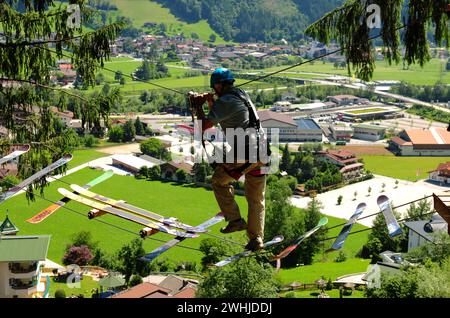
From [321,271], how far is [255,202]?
60.1ft

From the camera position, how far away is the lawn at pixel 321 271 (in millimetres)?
21766

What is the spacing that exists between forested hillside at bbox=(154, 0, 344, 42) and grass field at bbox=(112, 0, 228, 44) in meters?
1.35

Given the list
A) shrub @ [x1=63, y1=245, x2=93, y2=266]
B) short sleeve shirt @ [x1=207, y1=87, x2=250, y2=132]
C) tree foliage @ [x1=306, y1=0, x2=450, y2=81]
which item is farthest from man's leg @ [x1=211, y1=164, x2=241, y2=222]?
shrub @ [x1=63, y1=245, x2=93, y2=266]

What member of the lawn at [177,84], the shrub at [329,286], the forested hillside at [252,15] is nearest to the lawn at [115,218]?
the shrub at [329,286]

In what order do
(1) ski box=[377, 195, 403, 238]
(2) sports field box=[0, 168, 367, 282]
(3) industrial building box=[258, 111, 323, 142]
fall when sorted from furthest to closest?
(3) industrial building box=[258, 111, 323, 142]
(2) sports field box=[0, 168, 367, 282]
(1) ski box=[377, 195, 403, 238]

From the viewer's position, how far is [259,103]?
67.1 m

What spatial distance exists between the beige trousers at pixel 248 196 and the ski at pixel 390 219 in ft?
2.88

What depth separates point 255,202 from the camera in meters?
5.20

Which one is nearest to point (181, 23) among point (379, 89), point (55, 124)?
point (379, 89)

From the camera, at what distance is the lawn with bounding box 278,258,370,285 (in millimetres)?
21766

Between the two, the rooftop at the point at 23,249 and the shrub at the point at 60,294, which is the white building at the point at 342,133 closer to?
the rooftop at the point at 23,249

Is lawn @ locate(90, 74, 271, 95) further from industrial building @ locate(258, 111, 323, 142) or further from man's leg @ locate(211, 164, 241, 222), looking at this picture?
man's leg @ locate(211, 164, 241, 222)
